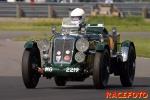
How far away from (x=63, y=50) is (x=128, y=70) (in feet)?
6.61

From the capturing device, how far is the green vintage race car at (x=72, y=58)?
12.9 m

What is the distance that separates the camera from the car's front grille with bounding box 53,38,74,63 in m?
13.2

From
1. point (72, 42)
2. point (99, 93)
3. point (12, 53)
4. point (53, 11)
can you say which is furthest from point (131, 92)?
point (53, 11)

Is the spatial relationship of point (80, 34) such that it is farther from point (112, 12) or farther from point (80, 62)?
point (112, 12)

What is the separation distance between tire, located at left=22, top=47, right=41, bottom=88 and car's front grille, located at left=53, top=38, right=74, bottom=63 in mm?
534

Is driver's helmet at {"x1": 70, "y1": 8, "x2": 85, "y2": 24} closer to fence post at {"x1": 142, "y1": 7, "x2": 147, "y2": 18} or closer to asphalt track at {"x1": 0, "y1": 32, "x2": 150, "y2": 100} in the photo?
asphalt track at {"x1": 0, "y1": 32, "x2": 150, "y2": 100}

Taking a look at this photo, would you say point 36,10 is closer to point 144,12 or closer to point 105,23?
point 105,23

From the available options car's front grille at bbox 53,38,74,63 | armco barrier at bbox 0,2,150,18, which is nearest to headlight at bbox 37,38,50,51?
car's front grille at bbox 53,38,74,63

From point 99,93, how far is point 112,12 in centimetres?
4075

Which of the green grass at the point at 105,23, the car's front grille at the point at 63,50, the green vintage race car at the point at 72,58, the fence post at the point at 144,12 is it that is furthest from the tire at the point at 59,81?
the fence post at the point at 144,12

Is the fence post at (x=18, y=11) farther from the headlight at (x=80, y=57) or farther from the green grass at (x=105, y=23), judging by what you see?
the headlight at (x=80, y=57)

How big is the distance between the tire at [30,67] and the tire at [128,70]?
2084 millimetres

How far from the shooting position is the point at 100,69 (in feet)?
42.0

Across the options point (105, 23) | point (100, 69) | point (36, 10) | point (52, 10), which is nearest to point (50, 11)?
point (52, 10)
